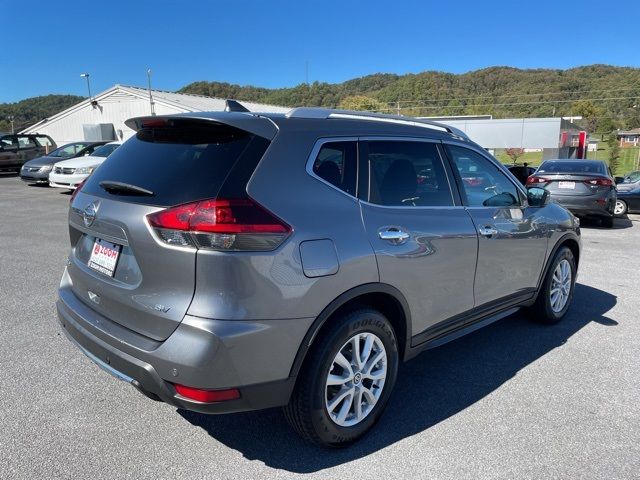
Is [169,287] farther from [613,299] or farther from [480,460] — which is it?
[613,299]

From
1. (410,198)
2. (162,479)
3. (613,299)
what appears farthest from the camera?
(613,299)

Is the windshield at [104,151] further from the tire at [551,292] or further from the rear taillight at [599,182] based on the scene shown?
the tire at [551,292]

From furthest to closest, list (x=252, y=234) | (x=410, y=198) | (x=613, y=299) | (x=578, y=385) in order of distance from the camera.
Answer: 1. (x=613, y=299)
2. (x=578, y=385)
3. (x=410, y=198)
4. (x=252, y=234)

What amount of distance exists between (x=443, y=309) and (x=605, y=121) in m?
93.3

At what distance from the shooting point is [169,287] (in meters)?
2.25

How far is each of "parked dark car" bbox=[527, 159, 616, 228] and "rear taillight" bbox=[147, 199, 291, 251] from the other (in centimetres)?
937

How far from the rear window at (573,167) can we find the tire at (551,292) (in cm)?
705

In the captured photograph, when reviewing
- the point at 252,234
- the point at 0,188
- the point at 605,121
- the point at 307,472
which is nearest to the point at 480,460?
the point at 307,472

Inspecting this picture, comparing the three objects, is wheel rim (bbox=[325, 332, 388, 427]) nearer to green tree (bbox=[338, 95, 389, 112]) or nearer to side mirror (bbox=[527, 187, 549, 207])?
side mirror (bbox=[527, 187, 549, 207])

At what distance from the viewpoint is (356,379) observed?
2.71 metres

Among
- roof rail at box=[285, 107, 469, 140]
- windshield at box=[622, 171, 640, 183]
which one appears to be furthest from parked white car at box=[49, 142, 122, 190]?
windshield at box=[622, 171, 640, 183]

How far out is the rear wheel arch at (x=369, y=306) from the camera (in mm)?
2393

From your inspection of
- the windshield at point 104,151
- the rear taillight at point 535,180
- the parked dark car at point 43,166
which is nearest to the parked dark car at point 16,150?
the parked dark car at point 43,166

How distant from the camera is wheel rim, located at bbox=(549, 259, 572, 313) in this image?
4602 millimetres
